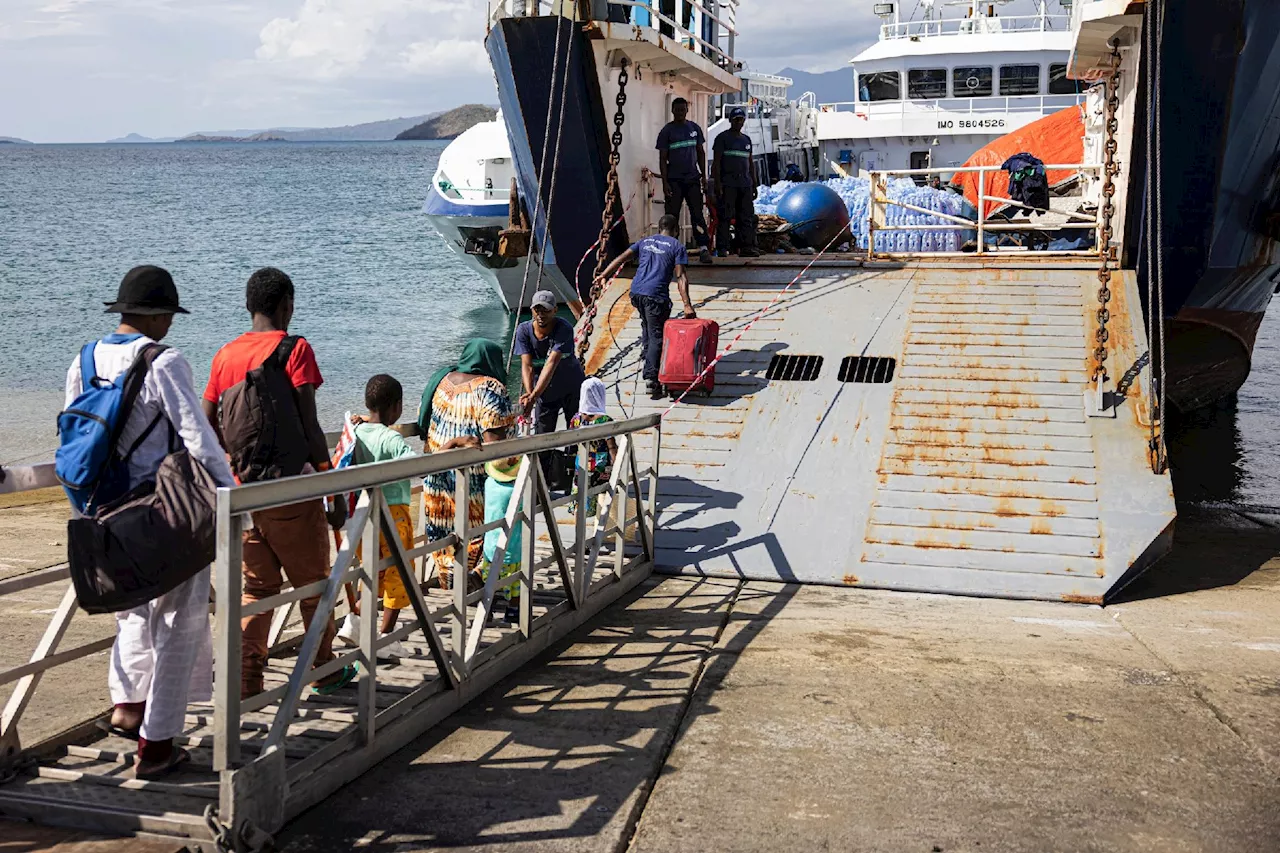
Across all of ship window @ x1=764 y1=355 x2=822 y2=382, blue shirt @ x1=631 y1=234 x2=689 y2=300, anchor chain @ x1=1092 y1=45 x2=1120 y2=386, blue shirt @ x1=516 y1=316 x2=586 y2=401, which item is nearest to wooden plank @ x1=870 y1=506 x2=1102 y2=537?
anchor chain @ x1=1092 y1=45 x2=1120 y2=386

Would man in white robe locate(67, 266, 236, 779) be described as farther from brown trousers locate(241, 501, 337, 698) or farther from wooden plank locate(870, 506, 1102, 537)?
wooden plank locate(870, 506, 1102, 537)

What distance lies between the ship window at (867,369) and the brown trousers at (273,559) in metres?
6.09

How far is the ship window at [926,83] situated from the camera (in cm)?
3027

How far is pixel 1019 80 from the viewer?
29.8 m

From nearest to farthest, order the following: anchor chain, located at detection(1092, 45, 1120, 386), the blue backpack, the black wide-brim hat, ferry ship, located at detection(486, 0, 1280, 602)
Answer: the blue backpack < the black wide-brim hat < ferry ship, located at detection(486, 0, 1280, 602) < anchor chain, located at detection(1092, 45, 1120, 386)

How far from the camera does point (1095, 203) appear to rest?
1509 cm

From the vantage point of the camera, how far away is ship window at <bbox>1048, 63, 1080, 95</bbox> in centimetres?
2938

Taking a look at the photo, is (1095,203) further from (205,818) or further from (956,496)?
(205,818)

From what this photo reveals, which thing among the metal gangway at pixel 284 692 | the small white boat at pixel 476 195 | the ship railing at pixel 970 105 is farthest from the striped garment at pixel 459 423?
the ship railing at pixel 970 105

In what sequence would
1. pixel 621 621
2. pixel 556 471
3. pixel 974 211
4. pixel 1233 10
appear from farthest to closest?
pixel 974 211 < pixel 1233 10 < pixel 556 471 < pixel 621 621

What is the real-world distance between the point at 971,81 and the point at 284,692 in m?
29.2

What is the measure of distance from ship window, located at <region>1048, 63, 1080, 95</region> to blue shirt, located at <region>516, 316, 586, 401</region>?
80.5 ft

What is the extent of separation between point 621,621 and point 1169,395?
10.9 m

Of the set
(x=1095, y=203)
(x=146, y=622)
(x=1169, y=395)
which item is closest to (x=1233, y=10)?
(x=1095, y=203)
